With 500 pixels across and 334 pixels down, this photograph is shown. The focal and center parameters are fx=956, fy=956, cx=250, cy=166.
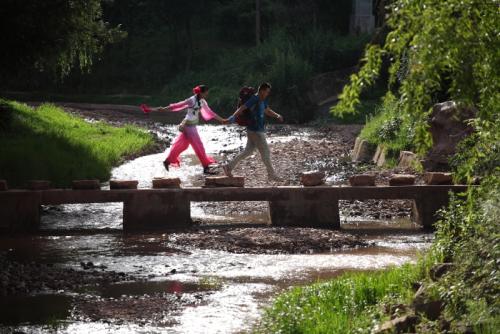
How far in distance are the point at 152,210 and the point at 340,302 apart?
22.0 feet

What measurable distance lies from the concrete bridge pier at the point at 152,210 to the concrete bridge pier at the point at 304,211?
61.9 inches

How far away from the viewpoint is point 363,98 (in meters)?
41.2

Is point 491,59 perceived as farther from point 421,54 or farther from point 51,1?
point 51,1

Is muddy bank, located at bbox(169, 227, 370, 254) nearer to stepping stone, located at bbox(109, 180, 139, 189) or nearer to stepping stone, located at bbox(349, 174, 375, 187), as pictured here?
stepping stone, located at bbox(349, 174, 375, 187)

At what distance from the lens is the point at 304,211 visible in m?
16.5

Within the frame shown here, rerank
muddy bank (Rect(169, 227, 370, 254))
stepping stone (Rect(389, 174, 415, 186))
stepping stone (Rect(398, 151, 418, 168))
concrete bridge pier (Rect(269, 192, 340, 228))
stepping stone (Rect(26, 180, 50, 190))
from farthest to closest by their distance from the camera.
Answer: stepping stone (Rect(398, 151, 418, 168)) < stepping stone (Rect(389, 174, 415, 186)) < concrete bridge pier (Rect(269, 192, 340, 228)) < stepping stone (Rect(26, 180, 50, 190)) < muddy bank (Rect(169, 227, 370, 254))

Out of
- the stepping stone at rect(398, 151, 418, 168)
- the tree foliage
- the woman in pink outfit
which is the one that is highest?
the tree foliage

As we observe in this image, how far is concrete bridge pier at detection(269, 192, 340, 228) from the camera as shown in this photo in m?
16.4

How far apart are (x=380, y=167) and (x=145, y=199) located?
879 cm

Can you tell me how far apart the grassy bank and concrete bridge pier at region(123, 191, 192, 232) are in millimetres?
3959

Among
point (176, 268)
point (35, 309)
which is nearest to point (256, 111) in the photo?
point (176, 268)

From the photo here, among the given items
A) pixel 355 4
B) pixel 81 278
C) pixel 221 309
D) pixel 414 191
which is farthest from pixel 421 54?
pixel 355 4

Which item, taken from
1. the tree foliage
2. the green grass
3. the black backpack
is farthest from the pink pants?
the tree foliage

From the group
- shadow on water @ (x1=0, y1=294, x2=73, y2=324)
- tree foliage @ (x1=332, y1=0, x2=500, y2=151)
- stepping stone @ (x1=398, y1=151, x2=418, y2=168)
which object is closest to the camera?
tree foliage @ (x1=332, y1=0, x2=500, y2=151)
